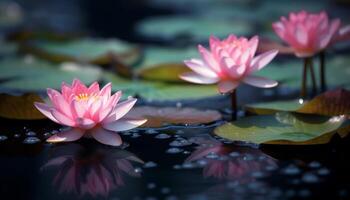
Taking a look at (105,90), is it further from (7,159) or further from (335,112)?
(335,112)

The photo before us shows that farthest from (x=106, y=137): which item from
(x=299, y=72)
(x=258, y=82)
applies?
(x=299, y=72)

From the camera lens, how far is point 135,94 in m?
2.13

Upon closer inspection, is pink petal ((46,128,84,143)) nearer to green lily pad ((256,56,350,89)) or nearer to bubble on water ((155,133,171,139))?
bubble on water ((155,133,171,139))

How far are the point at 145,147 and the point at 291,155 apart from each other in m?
0.42

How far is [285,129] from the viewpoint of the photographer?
166 cm

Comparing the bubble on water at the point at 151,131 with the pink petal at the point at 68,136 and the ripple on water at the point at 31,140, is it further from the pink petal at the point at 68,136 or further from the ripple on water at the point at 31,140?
the ripple on water at the point at 31,140

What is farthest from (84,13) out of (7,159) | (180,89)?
(7,159)

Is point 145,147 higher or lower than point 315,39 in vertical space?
lower

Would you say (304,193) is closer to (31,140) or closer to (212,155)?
(212,155)

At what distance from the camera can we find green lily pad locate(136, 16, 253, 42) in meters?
3.55

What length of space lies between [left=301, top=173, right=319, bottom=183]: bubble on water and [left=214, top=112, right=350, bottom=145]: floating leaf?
17 cm

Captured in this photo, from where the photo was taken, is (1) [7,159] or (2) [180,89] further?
(2) [180,89]

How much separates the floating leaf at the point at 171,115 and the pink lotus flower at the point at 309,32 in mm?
393

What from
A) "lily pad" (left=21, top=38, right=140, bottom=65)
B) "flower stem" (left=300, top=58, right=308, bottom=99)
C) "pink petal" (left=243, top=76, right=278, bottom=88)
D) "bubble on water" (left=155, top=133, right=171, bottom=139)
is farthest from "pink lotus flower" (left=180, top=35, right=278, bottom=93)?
"lily pad" (left=21, top=38, right=140, bottom=65)
